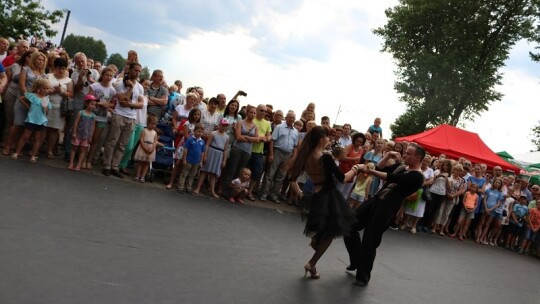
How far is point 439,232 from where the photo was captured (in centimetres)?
1268

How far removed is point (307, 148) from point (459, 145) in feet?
42.8

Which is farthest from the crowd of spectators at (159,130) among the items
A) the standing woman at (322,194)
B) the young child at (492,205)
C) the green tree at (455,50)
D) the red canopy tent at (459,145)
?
the green tree at (455,50)

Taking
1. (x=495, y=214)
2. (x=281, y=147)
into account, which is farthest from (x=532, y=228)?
(x=281, y=147)

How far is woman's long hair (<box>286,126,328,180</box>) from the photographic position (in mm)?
5508

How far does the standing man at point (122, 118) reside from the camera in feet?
27.7

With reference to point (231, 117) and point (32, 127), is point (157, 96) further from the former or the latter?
point (32, 127)

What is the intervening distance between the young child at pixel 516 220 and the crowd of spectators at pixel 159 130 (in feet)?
7.80

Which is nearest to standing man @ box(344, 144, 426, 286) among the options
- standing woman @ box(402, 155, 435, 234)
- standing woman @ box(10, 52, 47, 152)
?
standing woman @ box(402, 155, 435, 234)

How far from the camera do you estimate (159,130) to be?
944 centimetres

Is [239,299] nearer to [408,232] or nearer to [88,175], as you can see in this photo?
[88,175]

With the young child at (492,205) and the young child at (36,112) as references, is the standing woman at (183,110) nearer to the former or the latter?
the young child at (36,112)

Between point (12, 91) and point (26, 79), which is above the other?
point (26, 79)

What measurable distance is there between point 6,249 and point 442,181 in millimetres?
10715

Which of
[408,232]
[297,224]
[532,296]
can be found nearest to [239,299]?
[297,224]
